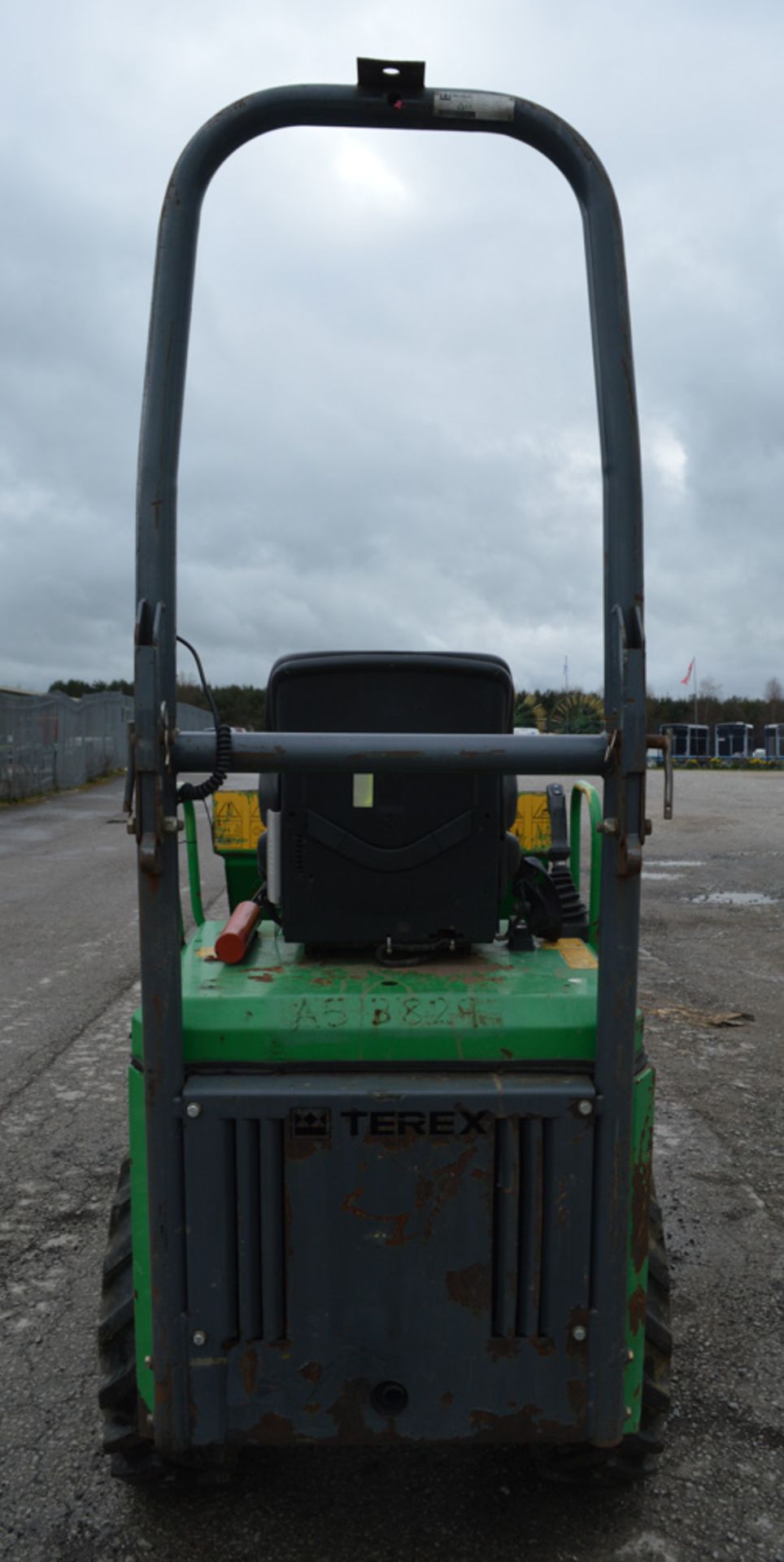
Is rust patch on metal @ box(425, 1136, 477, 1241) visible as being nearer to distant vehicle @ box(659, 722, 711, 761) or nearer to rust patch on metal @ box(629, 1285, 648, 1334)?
rust patch on metal @ box(629, 1285, 648, 1334)

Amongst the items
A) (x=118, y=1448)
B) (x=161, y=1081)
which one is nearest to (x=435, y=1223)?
(x=161, y=1081)

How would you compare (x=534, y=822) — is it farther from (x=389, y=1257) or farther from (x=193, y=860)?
(x=389, y=1257)

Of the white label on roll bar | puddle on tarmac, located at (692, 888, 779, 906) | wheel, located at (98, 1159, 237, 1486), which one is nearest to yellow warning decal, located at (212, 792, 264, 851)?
wheel, located at (98, 1159, 237, 1486)

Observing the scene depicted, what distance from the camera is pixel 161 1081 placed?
216 cm

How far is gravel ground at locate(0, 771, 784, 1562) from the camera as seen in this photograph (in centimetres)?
246

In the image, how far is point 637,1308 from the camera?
2307 mm

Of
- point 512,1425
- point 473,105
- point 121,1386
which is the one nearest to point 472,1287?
point 512,1425

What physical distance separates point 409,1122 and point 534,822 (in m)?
1.92

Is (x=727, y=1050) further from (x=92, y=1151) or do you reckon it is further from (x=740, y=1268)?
(x=92, y=1151)

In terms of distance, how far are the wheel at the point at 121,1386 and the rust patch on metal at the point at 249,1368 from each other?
318mm

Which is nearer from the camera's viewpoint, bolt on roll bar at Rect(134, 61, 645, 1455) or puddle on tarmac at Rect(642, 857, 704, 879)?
bolt on roll bar at Rect(134, 61, 645, 1455)

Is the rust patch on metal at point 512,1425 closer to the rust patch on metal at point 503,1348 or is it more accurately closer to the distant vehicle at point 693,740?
the rust patch on metal at point 503,1348

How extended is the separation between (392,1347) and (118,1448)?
0.68 metres

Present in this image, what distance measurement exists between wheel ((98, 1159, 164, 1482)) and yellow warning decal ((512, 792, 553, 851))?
1.92 m
